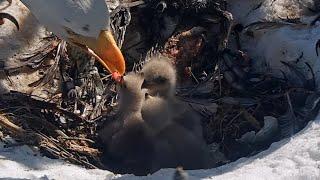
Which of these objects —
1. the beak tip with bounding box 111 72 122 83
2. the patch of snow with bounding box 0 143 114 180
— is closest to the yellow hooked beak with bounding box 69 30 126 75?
the beak tip with bounding box 111 72 122 83

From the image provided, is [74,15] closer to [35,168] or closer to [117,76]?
[117,76]

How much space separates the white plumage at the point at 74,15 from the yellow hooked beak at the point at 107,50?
0.05m

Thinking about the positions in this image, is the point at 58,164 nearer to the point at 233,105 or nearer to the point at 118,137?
the point at 118,137

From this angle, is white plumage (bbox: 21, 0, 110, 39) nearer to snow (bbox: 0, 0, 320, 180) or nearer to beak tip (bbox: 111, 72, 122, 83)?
beak tip (bbox: 111, 72, 122, 83)

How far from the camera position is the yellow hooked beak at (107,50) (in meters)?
3.97

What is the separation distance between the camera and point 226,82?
185 inches

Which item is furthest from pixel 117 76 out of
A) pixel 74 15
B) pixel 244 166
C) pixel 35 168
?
pixel 244 166

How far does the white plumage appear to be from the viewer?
3.75 m

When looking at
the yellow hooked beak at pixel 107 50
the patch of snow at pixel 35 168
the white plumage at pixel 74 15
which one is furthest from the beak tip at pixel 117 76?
the patch of snow at pixel 35 168

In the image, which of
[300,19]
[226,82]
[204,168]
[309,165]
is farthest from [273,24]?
[309,165]

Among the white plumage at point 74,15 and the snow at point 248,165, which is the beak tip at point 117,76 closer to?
the white plumage at point 74,15

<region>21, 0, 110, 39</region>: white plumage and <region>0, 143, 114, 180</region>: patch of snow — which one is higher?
<region>21, 0, 110, 39</region>: white plumage

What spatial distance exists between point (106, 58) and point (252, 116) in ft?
3.20

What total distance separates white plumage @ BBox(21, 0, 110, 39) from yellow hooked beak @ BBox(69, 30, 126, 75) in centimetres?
5
